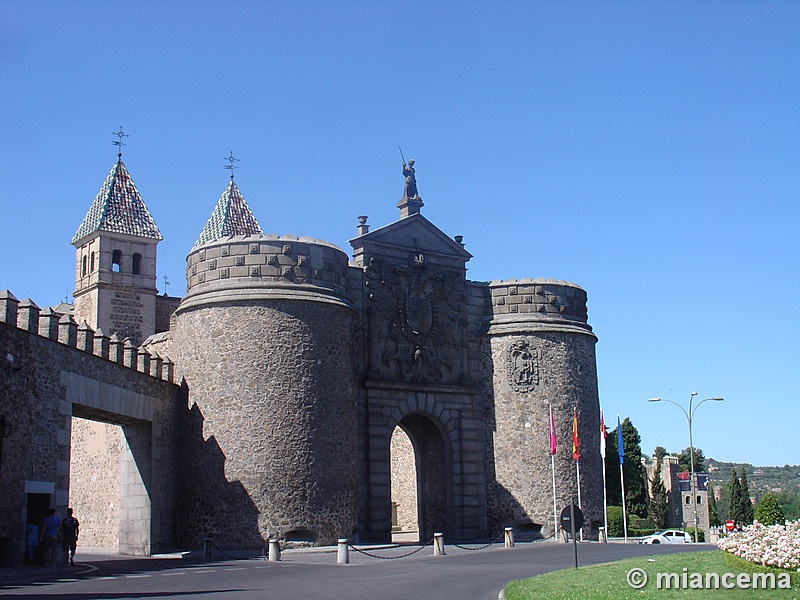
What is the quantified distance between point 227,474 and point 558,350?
47.9ft

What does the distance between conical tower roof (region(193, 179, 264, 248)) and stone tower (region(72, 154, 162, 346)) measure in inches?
118

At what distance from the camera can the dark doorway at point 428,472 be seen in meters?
39.4

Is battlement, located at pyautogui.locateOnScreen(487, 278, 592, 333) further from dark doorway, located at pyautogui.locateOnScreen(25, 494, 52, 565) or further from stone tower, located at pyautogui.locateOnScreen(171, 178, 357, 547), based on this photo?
dark doorway, located at pyautogui.locateOnScreen(25, 494, 52, 565)

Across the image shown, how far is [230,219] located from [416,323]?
21.5 meters

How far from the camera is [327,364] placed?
3381 cm

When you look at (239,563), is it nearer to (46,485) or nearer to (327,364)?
(46,485)

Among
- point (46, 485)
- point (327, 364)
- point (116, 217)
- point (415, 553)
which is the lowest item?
point (415, 553)

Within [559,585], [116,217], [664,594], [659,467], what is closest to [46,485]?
[559,585]

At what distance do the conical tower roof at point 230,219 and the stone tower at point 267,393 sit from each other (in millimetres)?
21380

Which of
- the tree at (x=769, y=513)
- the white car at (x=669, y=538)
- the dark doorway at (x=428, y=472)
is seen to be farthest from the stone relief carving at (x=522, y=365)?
the tree at (x=769, y=513)

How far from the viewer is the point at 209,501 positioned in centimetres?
3259

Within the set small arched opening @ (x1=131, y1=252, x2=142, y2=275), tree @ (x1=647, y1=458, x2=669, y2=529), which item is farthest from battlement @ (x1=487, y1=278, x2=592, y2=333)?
tree @ (x1=647, y1=458, x2=669, y2=529)

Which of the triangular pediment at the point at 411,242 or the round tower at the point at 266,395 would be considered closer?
the round tower at the point at 266,395

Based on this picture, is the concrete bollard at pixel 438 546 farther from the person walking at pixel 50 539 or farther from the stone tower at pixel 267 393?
the person walking at pixel 50 539
